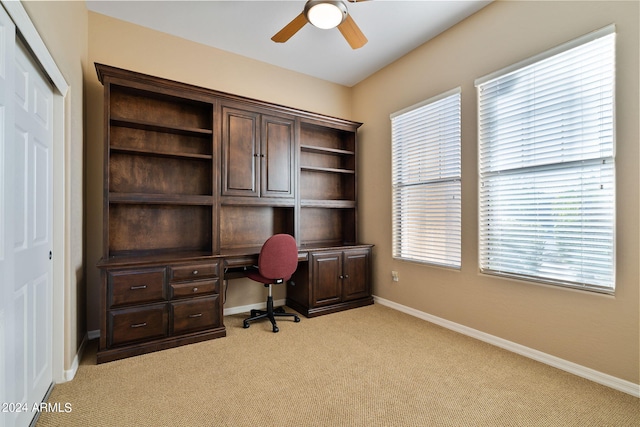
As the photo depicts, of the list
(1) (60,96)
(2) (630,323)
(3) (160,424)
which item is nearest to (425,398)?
(2) (630,323)

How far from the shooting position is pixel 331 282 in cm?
360

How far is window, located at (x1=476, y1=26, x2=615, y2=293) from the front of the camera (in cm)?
209

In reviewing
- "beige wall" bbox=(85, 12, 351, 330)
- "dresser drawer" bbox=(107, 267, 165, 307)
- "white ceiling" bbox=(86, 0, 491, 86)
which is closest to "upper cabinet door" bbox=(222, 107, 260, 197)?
"beige wall" bbox=(85, 12, 351, 330)

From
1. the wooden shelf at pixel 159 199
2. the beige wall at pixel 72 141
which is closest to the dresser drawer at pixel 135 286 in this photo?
the beige wall at pixel 72 141

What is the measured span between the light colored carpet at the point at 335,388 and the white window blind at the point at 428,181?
1007mm

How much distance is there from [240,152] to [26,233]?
6.43 feet

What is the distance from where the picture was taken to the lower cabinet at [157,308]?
2420 mm

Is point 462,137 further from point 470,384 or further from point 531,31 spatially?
point 470,384

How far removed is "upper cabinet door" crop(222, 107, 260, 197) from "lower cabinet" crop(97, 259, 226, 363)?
0.87 m

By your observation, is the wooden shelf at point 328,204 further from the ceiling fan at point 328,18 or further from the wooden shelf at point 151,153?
the ceiling fan at point 328,18

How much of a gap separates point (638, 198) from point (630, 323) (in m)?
0.82

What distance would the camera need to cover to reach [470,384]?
2.06 m

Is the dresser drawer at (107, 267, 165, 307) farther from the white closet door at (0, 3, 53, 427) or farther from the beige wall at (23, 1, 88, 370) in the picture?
the white closet door at (0, 3, 53, 427)

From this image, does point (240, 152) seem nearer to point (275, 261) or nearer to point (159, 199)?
point (159, 199)
